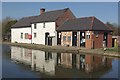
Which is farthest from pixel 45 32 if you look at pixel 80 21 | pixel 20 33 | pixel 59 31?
pixel 20 33

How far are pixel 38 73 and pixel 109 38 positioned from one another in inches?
835

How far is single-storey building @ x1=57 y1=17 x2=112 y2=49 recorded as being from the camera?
31.5 meters

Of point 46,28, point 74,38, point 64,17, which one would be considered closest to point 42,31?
point 46,28

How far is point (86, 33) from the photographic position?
31938 mm

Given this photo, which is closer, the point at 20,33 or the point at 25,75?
the point at 25,75

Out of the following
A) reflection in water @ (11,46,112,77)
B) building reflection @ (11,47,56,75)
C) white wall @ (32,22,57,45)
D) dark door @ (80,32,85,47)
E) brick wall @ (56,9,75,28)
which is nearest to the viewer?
reflection in water @ (11,46,112,77)

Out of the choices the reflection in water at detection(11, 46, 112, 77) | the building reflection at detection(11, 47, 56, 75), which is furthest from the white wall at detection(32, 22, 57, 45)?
the reflection in water at detection(11, 46, 112, 77)

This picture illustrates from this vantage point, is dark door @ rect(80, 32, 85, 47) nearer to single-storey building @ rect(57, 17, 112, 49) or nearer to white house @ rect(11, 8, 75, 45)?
single-storey building @ rect(57, 17, 112, 49)

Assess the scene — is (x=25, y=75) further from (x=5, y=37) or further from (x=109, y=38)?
(x=5, y=37)

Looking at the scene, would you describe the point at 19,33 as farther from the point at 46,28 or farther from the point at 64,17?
the point at 64,17

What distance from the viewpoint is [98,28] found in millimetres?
32312

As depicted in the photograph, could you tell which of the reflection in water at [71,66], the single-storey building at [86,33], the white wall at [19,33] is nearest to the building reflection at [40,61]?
the reflection in water at [71,66]

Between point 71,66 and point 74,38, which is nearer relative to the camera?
point 71,66

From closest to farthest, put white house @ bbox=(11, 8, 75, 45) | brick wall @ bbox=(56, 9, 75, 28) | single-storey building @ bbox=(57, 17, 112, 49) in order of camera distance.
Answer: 1. single-storey building @ bbox=(57, 17, 112, 49)
2. white house @ bbox=(11, 8, 75, 45)
3. brick wall @ bbox=(56, 9, 75, 28)
